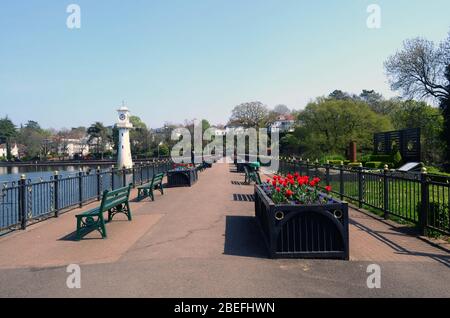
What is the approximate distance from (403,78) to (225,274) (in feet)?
125

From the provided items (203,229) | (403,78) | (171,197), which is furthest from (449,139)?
(203,229)

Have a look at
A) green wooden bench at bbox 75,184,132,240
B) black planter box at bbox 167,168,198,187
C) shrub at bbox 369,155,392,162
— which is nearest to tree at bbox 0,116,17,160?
shrub at bbox 369,155,392,162

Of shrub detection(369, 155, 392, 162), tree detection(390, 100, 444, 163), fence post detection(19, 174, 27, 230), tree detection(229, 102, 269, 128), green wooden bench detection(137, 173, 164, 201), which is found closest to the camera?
fence post detection(19, 174, 27, 230)

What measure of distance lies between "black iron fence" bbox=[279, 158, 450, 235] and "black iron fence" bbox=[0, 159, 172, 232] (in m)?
8.20

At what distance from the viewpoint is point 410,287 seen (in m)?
4.87

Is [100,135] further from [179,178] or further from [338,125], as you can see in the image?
[179,178]

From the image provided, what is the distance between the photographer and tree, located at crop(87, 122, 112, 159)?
104 meters

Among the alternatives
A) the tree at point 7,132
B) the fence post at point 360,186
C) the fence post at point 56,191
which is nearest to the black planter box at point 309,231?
the fence post at point 360,186

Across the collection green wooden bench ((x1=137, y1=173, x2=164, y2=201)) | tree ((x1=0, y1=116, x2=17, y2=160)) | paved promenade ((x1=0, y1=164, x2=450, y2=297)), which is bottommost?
paved promenade ((x1=0, y1=164, x2=450, y2=297))

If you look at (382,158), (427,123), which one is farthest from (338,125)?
(427,123)

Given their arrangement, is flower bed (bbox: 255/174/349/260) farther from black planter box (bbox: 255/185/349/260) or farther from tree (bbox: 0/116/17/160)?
tree (bbox: 0/116/17/160)

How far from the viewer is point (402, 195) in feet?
29.6

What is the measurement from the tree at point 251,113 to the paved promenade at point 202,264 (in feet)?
199
